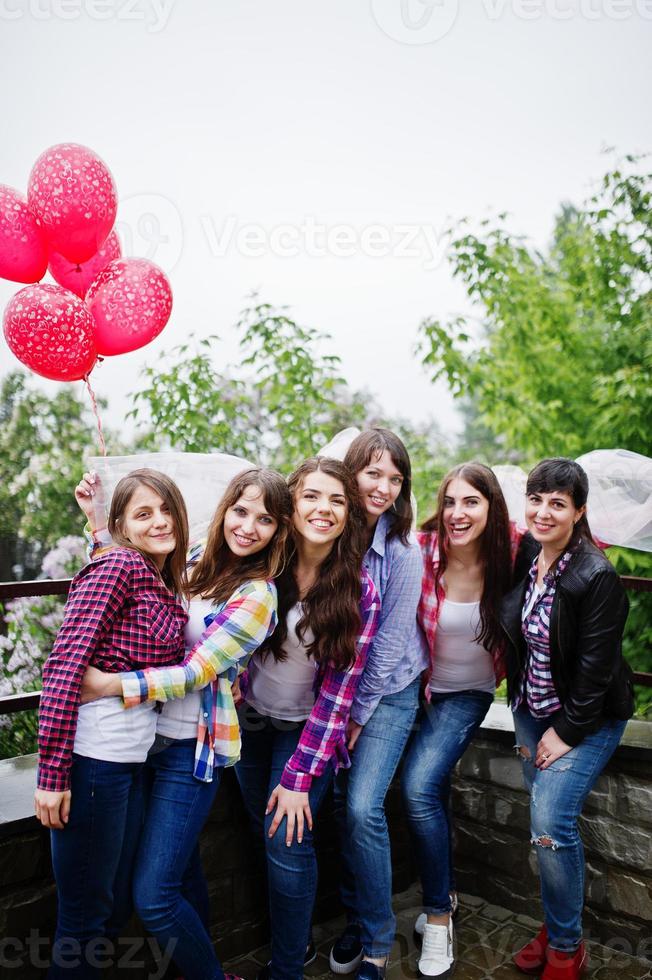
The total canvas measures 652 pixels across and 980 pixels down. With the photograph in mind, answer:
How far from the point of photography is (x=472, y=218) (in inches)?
172

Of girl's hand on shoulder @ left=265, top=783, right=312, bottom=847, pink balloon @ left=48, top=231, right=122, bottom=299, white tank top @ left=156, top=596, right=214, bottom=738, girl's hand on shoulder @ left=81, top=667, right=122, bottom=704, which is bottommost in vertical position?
girl's hand on shoulder @ left=265, top=783, right=312, bottom=847

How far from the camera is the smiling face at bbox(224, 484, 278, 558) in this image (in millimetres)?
2023

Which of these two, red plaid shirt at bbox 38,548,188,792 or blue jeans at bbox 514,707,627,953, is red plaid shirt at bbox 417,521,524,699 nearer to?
blue jeans at bbox 514,707,627,953

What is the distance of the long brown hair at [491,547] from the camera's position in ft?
7.53

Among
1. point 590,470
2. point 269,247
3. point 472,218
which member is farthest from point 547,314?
point 590,470

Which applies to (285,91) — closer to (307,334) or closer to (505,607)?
(307,334)

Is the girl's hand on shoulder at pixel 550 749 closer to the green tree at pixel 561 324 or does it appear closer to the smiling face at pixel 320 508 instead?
the smiling face at pixel 320 508

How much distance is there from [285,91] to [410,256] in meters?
2.09

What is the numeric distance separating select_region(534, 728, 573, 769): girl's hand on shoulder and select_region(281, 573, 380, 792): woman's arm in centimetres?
56

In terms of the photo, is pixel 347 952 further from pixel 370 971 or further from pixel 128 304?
pixel 128 304

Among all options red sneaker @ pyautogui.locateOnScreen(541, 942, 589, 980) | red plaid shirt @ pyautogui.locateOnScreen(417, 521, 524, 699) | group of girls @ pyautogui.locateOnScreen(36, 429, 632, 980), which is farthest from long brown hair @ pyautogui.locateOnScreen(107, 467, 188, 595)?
red sneaker @ pyautogui.locateOnScreen(541, 942, 589, 980)

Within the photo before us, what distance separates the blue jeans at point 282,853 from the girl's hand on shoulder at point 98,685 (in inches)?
22.7

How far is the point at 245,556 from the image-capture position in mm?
2076

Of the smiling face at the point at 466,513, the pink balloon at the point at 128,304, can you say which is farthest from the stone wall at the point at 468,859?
the pink balloon at the point at 128,304
